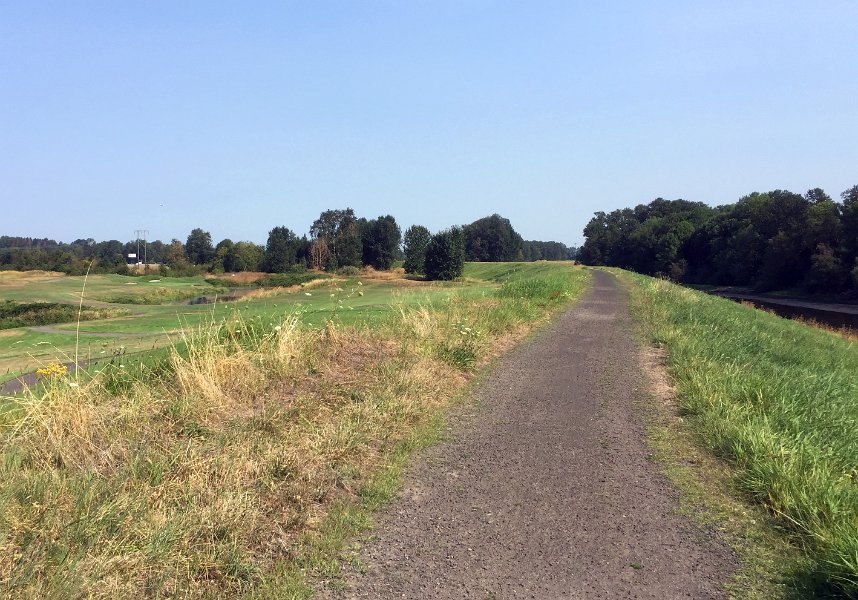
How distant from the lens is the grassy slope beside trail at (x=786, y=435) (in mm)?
3795

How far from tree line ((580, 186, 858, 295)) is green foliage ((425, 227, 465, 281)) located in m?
25.9

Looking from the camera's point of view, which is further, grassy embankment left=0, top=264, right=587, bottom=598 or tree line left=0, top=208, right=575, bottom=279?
tree line left=0, top=208, right=575, bottom=279

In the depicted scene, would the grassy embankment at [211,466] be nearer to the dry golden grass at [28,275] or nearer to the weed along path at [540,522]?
the weed along path at [540,522]

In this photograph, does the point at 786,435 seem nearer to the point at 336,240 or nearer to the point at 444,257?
the point at 444,257

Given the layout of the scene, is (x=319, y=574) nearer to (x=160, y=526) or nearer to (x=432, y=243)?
(x=160, y=526)

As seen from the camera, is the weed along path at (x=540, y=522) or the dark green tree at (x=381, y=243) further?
the dark green tree at (x=381, y=243)

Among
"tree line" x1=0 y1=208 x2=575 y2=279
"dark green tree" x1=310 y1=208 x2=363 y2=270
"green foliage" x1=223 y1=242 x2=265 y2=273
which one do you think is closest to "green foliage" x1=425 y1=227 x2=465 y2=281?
"tree line" x1=0 y1=208 x2=575 y2=279

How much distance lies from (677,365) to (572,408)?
2966mm

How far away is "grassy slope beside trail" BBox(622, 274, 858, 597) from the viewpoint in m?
3.79

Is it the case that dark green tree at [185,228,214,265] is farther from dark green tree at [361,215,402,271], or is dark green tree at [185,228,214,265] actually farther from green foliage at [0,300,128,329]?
green foliage at [0,300,128,329]

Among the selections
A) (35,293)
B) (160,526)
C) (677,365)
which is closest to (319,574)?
(160,526)

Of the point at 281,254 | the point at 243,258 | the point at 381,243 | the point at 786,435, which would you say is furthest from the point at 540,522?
the point at 243,258

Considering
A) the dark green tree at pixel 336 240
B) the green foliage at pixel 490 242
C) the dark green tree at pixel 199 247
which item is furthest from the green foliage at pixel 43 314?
the green foliage at pixel 490 242

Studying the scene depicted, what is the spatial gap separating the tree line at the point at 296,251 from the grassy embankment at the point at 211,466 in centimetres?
6008
